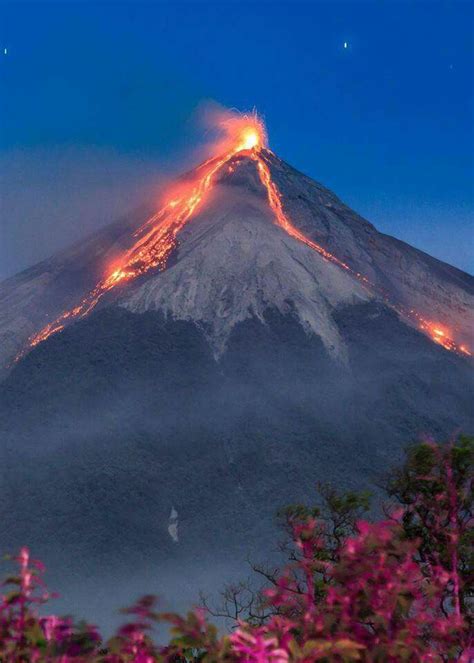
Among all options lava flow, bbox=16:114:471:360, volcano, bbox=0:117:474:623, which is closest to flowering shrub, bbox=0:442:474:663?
volcano, bbox=0:117:474:623

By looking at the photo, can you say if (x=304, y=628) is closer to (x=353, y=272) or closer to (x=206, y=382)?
(x=206, y=382)

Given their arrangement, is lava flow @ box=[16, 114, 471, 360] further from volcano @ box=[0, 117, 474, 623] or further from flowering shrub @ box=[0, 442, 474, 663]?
flowering shrub @ box=[0, 442, 474, 663]

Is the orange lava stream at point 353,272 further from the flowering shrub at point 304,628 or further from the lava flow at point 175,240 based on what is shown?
the flowering shrub at point 304,628

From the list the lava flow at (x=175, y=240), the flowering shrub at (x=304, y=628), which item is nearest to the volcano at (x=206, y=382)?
the lava flow at (x=175, y=240)

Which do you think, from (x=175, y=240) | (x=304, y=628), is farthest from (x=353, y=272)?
(x=304, y=628)

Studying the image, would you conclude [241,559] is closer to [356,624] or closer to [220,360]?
[220,360]

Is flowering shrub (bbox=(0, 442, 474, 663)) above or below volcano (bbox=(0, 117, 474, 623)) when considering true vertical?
below

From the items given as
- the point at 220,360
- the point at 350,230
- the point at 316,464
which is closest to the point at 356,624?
the point at 316,464

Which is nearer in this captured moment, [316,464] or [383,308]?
[316,464]
